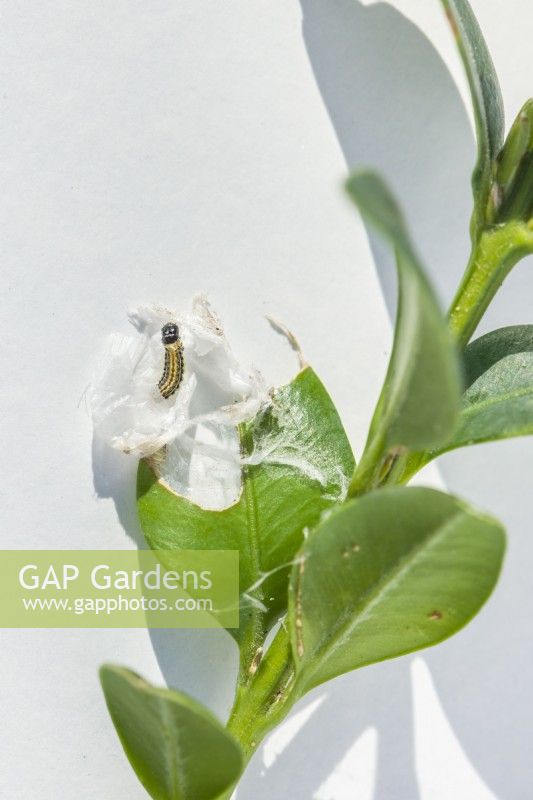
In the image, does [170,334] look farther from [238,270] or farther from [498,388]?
[498,388]

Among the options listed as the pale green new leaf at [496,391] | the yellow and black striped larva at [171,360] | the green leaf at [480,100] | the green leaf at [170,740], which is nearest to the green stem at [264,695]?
the green leaf at [170,740]

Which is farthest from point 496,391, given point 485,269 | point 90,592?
point 90,592

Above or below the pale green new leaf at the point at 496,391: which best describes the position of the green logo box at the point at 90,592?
below

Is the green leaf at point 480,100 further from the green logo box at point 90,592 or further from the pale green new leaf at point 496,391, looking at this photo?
the green logo box at point 90,592

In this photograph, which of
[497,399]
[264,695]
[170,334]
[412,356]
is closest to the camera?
[412,356]

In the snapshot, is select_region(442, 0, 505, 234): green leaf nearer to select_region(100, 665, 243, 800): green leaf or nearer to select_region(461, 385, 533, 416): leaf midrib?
select_region(461, 385, 533, 416): leaf midrib

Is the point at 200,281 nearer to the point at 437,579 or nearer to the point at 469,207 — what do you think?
the point at 469,207
